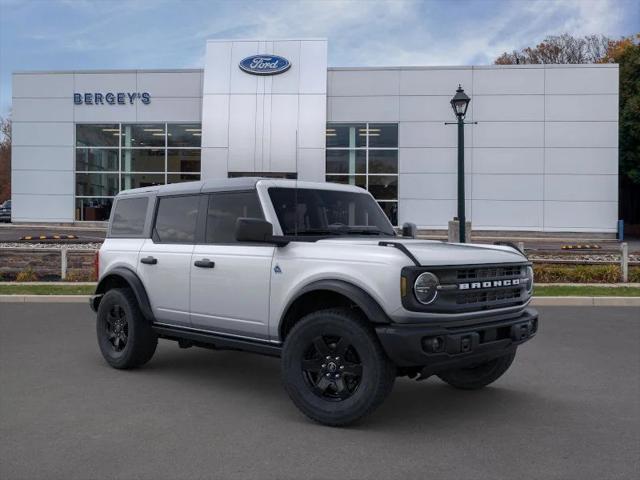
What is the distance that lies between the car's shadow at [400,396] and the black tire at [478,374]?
3.3 inches

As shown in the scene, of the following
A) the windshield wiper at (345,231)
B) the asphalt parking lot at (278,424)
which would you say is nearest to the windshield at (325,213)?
the windshield wiper at (345,231)

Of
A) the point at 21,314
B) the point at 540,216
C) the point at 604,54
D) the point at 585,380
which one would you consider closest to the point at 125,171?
the point at 540,216

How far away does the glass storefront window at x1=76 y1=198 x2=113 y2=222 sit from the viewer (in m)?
34.1

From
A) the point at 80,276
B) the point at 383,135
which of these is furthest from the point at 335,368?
the point at 383,135

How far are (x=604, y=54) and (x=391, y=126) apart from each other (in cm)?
2762

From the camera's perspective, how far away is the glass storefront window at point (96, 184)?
3419 cm

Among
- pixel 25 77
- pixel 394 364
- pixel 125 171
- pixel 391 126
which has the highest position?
pixel 25 77

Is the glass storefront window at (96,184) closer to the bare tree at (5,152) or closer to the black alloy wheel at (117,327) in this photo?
the black alloy wheel at (117,327)

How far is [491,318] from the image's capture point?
4816 millimetres

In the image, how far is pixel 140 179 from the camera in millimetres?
34250

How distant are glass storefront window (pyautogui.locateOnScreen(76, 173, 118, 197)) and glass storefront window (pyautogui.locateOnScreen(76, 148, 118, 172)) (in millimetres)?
322

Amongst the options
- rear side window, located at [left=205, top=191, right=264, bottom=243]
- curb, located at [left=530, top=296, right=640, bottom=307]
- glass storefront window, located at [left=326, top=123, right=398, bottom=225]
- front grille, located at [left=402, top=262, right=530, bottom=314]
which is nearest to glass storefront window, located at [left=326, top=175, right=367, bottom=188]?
glass storefront window, located at [left=326, top=123, right=398, bottom=225]

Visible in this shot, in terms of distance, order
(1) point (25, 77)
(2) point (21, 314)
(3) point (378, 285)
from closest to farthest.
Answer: (3) point (378, 285) < (2) point (21, 314) < (1) point (25, 77)

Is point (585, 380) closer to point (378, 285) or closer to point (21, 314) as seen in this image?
point (378, 285)
